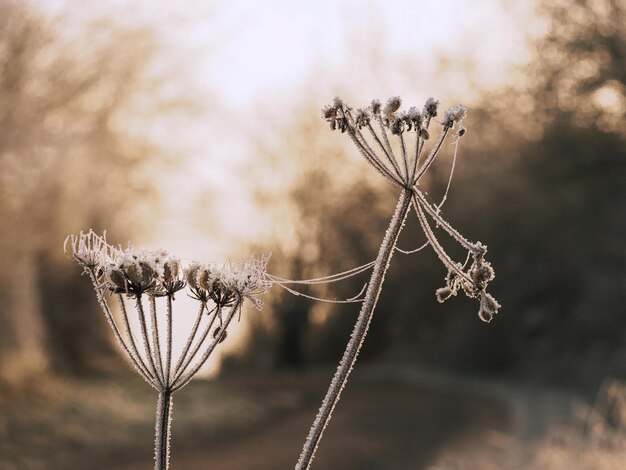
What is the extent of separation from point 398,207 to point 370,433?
14514 millimetres

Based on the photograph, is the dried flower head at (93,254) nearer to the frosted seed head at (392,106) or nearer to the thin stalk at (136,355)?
the thin stalk at (136,355)

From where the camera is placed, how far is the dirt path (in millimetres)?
12594

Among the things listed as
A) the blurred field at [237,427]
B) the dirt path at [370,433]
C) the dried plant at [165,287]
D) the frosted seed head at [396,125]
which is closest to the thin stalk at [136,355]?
the dried plant at [165,287]

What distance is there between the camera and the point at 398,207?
4.14ft

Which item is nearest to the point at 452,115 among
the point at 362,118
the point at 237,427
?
the point at 362,118

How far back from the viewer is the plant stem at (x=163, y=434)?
1.29 metres

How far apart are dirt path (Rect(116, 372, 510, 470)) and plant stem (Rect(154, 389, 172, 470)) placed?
10.6 metres

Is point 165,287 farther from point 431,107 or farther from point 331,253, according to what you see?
point 331,253

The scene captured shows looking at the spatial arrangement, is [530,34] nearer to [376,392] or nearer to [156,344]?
[376,392]

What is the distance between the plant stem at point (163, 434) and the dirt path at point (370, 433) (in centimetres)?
1057

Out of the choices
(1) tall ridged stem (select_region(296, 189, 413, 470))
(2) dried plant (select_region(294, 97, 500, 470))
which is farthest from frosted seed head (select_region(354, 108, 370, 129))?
(1) tall ridged stem (select_region(296, 189, 413, 470))

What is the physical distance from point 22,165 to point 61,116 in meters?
1.70

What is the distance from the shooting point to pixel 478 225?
69.8 feet

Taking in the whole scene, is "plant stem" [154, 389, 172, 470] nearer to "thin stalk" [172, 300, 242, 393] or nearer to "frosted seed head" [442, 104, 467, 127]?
"thin stalk" [172, 300, 242, 393]
